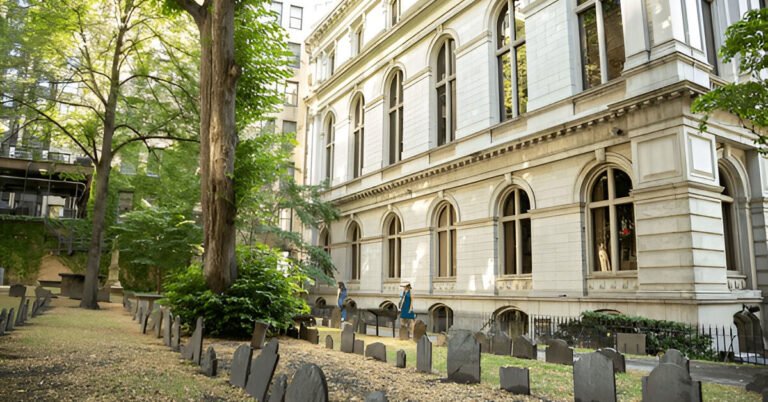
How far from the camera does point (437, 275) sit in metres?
22.3

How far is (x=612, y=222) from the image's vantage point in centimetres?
1516

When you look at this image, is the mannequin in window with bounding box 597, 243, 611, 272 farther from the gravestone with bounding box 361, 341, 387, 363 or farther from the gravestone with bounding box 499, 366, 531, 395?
the gravestone with bounding box 499, 366, 531, 395

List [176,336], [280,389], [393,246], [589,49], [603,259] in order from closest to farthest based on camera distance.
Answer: [280,389] < [176,336] < [603,259] < [589,49] < [393,246]

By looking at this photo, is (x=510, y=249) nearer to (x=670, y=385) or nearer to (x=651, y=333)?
(x=651, y=333)

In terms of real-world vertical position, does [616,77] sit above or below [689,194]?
above

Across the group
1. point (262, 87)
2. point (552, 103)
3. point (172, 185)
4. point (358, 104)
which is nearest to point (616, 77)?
point (552, 103)

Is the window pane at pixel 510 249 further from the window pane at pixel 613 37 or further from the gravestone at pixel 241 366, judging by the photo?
the gravestone at pixel 241 366

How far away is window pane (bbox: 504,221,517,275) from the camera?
18.8 metres

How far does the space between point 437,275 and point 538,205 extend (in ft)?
21.5

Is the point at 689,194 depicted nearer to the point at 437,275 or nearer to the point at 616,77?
the point at 616,77

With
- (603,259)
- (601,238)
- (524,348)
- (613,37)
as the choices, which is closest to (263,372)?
(524,348)

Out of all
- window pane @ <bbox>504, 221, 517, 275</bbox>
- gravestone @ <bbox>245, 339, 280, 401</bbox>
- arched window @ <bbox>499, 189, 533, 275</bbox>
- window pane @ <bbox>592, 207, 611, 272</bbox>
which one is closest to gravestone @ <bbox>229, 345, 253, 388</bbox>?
gravestone @ <bbox>245, 339, 280, 401</bbox>

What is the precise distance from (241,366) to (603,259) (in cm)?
1250

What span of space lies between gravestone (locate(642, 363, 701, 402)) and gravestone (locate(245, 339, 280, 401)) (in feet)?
12.4
